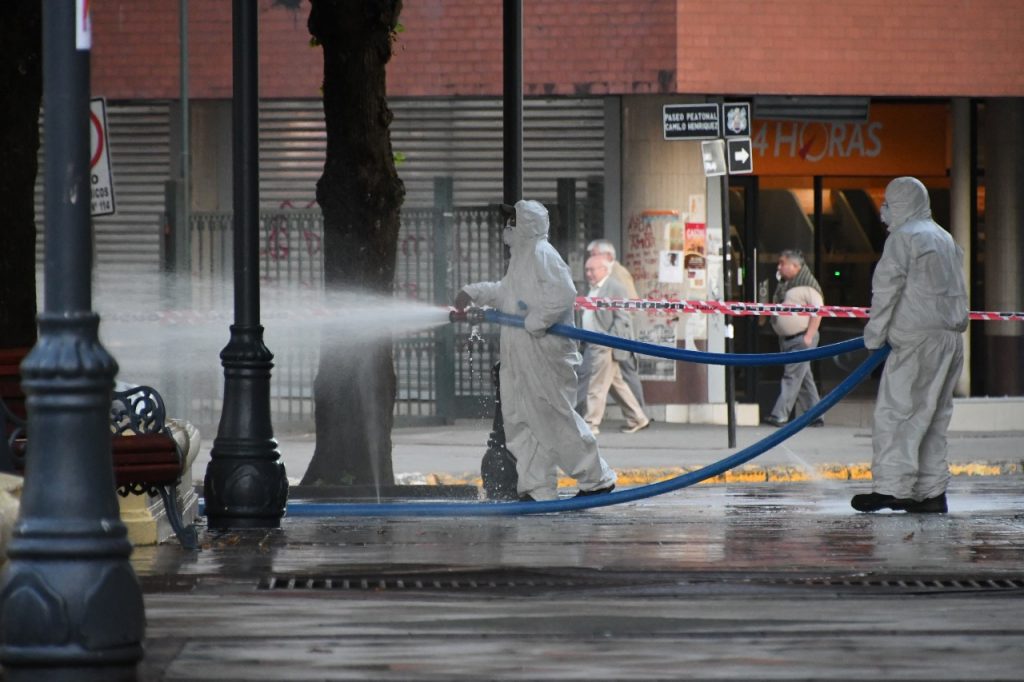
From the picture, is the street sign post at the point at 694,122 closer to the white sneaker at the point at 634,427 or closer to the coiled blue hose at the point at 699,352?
the white sneaker at the point at 634,427

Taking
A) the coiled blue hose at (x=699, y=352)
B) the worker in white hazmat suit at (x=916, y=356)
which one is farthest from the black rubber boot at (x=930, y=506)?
the coiled blue hose at (x=699, y=352)

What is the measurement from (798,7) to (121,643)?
15764 millimetres

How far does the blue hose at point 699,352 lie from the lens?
10.8 m

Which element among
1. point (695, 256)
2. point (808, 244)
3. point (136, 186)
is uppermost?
point (136, 186)

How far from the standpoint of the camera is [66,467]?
5336 mm

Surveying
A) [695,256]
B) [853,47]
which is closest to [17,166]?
[695,256]

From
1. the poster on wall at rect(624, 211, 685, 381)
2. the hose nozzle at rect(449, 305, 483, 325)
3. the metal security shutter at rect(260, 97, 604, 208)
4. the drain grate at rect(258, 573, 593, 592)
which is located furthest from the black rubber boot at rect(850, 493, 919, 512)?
the metal security shutter at rect(260, 97, 604, 208)

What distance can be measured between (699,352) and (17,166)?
4359mm

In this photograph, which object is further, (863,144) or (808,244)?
(808,244)

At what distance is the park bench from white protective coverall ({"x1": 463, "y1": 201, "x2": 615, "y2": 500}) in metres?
2.83

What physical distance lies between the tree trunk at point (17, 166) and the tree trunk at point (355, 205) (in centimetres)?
213

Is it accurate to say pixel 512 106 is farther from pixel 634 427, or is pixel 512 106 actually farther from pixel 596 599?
pixel 634 427

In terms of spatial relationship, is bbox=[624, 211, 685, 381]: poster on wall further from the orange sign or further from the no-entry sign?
the no-entry sign

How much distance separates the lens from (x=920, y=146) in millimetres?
21500
